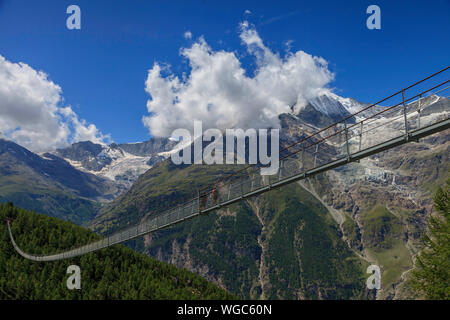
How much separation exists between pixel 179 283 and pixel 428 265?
100588 mm

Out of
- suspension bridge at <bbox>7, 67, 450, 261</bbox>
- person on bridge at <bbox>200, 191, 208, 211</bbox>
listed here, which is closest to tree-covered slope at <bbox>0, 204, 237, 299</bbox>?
suspension bridge at <bbox>7, 67, 450, 261</bbox>

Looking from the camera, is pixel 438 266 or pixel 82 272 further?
pixel 82 272

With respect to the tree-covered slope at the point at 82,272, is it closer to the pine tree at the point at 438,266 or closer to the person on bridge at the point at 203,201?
the person on bridge at the point at 203,201

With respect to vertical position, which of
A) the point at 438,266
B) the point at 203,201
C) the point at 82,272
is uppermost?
the point at 203,201

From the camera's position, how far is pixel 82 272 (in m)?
86.1

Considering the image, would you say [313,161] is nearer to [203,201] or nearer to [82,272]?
A: [203,201]

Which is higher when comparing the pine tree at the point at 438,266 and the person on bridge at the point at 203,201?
the person on bridge at the point at 203,201

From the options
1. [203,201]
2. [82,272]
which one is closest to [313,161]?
[203,201]

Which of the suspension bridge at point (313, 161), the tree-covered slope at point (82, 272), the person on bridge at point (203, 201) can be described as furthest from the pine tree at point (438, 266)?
the tree-covered slope at point (82, 272)

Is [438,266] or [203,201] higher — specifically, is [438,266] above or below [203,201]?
below

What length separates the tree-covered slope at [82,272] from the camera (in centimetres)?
7544

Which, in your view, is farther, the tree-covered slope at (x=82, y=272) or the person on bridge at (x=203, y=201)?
the tree-covered slope at (x=82, y=272)
